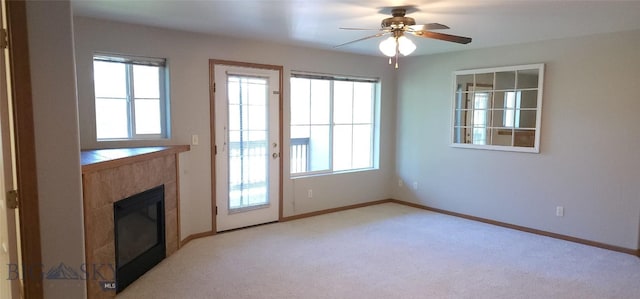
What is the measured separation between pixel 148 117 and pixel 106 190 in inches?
55.8

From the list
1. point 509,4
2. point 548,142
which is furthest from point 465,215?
point 509,4

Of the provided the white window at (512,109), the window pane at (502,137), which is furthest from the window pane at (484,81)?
the window pane at (502,137)

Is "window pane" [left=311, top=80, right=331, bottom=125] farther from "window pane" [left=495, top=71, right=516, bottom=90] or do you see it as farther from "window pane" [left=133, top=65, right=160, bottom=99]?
"window pane" [left=495, top=71, right=516, bottom=90]

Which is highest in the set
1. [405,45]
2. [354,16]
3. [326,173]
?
[354,16]

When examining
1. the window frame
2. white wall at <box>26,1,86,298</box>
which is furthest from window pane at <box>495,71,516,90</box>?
white wall at <box>26,1,86,298</box>

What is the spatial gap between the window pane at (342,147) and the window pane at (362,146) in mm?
99

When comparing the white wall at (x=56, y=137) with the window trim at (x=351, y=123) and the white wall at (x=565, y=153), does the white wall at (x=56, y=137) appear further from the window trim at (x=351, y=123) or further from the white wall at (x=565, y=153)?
the white wall at (x=565, y=153)

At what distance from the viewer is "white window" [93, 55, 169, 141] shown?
3842 mm

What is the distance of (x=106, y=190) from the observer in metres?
2.88

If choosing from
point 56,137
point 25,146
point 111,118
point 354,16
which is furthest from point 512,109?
point 25,146

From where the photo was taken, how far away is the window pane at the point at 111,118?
151 inches

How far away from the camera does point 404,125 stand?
20.0 ft

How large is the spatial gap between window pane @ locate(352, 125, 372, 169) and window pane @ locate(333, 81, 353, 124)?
0.26m

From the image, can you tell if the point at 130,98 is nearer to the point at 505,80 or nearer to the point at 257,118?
the point at 257,118
